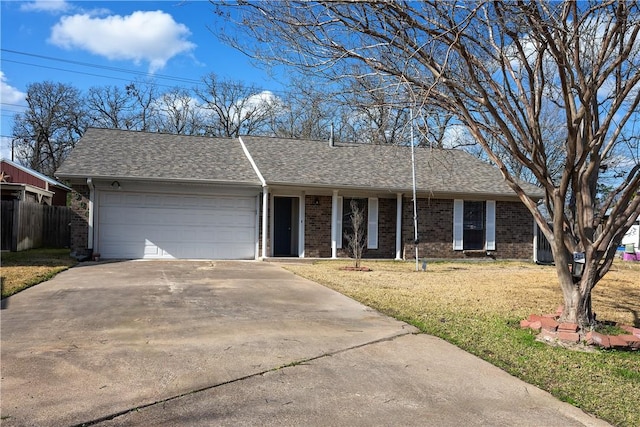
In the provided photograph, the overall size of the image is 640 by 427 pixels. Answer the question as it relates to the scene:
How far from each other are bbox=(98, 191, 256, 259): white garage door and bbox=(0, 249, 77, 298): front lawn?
5.47 ft

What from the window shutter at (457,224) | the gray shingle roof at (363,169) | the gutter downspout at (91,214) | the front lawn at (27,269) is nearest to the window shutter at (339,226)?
the gray shingle roof at (363,169)

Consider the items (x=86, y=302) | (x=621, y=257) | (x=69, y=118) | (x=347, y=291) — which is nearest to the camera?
(x=86, y=302)

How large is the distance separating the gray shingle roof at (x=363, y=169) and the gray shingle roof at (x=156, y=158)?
2.92 feet

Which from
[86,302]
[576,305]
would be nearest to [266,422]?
[576,305]

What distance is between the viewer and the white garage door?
1611cm

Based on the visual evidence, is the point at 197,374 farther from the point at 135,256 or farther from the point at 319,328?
the point at 135,256

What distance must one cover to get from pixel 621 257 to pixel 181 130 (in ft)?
101

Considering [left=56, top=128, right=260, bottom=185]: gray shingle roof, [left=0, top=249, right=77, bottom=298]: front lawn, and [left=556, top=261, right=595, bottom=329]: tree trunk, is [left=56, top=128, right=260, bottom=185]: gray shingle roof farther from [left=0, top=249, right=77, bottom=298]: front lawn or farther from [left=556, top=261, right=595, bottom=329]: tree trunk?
[left=556, top=261, right=595, bottom=329]: tree trunk

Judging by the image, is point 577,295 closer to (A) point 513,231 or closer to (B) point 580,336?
(B) point 580,336

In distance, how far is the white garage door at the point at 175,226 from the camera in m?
16.1

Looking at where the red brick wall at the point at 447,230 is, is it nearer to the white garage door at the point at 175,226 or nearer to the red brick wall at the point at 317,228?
the red brick wall at the point at 317,228

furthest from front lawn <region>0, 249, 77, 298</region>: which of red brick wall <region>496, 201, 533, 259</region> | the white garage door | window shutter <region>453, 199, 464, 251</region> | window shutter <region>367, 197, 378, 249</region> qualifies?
red brick wall <region>496, 201, 533, 259</region>

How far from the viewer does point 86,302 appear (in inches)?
316

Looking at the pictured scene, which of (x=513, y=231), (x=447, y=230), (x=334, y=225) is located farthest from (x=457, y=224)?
(x=334, y=225)
